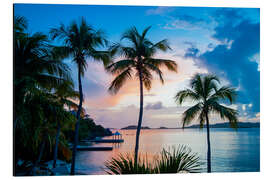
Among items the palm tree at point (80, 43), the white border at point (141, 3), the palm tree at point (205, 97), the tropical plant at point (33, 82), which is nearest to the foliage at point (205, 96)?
the palm tree at point (205, 97)

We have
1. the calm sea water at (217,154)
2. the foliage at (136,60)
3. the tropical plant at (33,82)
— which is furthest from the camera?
the calm sea water at (217,154)

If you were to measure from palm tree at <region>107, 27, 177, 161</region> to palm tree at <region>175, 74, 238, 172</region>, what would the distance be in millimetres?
628

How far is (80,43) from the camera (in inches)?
219

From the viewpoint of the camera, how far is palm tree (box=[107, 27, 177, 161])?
5.79 metres

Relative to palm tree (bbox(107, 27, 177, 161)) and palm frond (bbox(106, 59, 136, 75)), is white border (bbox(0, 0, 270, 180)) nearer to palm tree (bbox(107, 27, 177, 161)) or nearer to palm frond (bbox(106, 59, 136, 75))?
palm tree (bbox(107, 27, 177, 161))

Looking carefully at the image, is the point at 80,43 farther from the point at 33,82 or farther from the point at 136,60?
the point at 33,82

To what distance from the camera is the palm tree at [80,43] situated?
17.8 feet

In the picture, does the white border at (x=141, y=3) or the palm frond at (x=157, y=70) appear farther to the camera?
the palm frond at (x=157, y=70)

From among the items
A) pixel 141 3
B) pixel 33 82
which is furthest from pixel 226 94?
pixel 33 82

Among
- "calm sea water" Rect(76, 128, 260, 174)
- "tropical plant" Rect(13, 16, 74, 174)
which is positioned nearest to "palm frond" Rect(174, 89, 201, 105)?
"calm sea water" Rect(76, 128, 260, 174)

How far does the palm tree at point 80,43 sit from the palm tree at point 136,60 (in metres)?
0.33

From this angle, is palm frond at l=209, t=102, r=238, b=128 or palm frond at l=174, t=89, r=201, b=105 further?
palm frond at l=174, t=89, r=201, b=105

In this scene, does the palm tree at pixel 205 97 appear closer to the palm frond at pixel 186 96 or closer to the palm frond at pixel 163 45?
the palm frond at pixel 186 96
